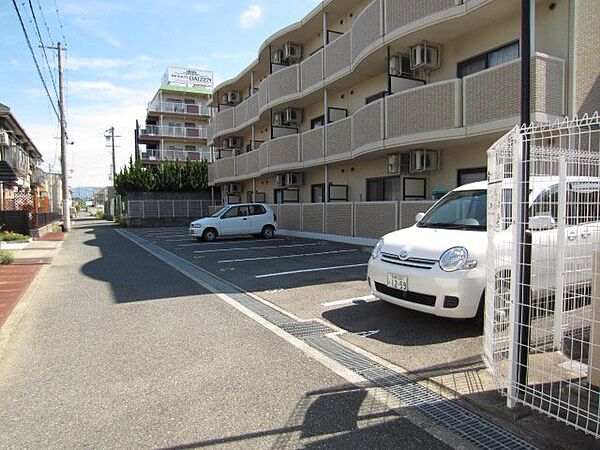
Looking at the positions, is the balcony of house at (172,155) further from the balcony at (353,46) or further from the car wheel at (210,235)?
the car wheel at (210,235)

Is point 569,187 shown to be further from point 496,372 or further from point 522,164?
point 496,372

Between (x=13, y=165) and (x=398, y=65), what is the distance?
21273mm

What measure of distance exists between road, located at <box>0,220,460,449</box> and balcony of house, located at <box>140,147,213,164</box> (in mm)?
34560

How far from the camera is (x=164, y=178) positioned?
28.6 meters

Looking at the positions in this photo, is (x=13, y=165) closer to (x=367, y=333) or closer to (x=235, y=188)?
(x=235, y=188)

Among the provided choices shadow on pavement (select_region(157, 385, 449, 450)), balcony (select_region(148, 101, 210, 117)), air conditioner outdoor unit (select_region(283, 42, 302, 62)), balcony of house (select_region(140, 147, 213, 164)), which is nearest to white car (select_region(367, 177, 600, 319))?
shadow on pavement (select_region(157, 385, 449, 450))

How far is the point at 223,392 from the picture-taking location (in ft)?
10.9

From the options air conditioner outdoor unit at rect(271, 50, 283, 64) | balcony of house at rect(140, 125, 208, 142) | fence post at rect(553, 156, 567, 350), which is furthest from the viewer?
balcony of house at rect(140, 125, 208, 142)

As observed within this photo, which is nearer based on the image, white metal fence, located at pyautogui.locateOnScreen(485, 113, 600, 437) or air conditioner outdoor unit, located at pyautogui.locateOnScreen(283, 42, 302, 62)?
white metal fence, located at pyautogui.locateOnScreen(485, 113, 600, 437)

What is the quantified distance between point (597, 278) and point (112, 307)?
5.83 meters

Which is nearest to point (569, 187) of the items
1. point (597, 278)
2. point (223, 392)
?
point (597, 278)

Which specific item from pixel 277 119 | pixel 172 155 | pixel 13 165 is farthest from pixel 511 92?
pixel 172 155

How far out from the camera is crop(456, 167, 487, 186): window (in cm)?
1020

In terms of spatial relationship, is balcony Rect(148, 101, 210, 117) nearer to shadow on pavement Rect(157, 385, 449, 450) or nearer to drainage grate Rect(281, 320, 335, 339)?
drainage grate Rect(281, 320, 335, 339)
